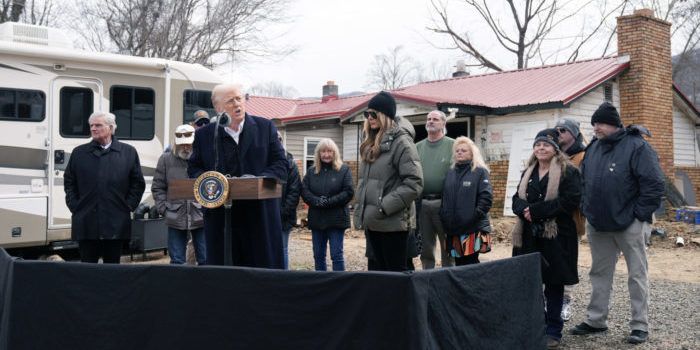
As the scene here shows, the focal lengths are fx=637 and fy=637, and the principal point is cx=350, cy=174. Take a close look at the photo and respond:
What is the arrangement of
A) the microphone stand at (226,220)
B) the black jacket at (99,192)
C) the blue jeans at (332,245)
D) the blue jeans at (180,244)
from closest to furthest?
1. the microphone stand at (226,220)
2. the black jacket at (99,192)
3. the blue jeans at (180,244)
4. the blue jeans at (332,245)

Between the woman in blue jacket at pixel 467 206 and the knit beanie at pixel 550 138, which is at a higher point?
the knit beanie at pixel 550 138

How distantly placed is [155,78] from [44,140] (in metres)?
1.81

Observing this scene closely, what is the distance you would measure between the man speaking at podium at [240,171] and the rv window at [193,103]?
5626 millimetres

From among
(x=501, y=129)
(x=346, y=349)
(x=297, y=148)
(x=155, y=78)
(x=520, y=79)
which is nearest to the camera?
(x=346, y=349)

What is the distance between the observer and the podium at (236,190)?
11.4 feet

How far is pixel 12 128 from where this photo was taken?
795 cm

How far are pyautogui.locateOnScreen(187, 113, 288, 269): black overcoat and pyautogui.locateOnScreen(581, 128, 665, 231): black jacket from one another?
2703 millimetres

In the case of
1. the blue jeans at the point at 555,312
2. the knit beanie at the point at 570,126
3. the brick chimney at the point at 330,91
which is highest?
the brick chimney at the point at 330,91

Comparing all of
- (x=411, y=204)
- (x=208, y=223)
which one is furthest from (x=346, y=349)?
(x=411, y=204)

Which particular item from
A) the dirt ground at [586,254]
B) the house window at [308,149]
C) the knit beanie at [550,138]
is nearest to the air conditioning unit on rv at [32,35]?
the dirt ground at [586,254]

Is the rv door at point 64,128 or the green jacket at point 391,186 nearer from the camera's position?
the green jacket at point 391,186

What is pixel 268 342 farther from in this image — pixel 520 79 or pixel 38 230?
pixel 520 79

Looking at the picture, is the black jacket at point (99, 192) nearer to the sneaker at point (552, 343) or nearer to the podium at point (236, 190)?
the podium at point (236, 190)

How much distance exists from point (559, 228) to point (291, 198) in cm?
308
